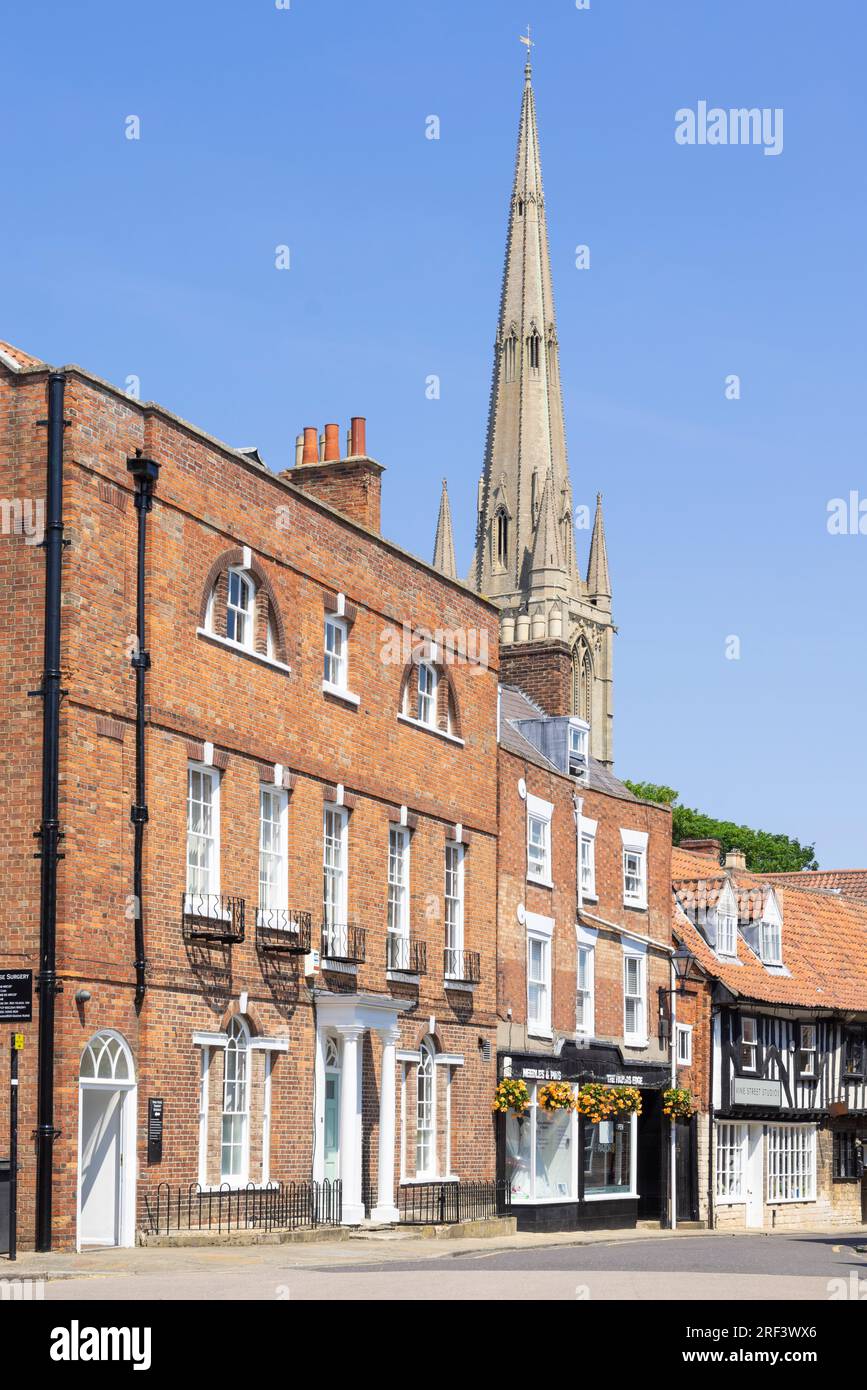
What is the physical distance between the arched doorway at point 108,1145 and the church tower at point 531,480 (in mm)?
123723

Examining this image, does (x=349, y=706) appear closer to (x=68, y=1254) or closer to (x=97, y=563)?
(x=97, y=563)

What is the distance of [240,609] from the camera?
30109mm

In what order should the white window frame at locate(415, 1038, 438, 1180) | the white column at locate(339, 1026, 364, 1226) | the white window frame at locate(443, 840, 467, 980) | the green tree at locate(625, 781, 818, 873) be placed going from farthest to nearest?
1. the green tree at locate(625, 781, 818, 873)
2. the white window frame at locate(443, 840, 467, 980)
3. the white window frame at locate(415, 1038, 438, 1180)
4. the white column at locate(339, 1026, 364, 1226)

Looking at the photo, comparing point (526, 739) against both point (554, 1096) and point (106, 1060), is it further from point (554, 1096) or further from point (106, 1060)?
point (106, 1060)

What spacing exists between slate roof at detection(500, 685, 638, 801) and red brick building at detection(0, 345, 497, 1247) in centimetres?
347

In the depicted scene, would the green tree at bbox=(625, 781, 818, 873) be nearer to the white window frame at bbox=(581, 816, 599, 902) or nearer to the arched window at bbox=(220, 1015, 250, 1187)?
the white window frame at bbox=(581, 816, 599, 902)

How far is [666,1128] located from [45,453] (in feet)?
80.1

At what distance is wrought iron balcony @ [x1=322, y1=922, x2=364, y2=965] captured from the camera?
31.5 m

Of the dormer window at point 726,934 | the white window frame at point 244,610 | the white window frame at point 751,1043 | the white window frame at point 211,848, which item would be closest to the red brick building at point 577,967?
the white window frame at point 751,1043

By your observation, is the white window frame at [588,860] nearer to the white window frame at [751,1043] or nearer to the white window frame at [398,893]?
the white window frame at [398,893]

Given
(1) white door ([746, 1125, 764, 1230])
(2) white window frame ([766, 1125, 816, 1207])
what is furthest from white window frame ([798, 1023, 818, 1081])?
(1) white door ([746, 1125, 764, 1230])

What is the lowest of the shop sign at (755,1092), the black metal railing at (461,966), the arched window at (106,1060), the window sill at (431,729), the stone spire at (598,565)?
the shop sign at (755,1092)

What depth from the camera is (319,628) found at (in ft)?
105

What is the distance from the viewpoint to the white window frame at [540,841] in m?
39.1
